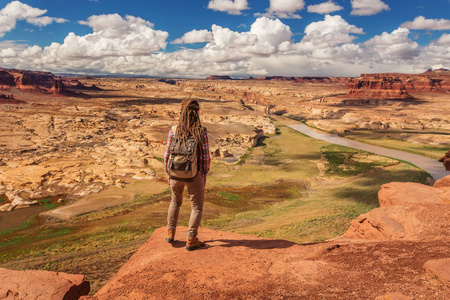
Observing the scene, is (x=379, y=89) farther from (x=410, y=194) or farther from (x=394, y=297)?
(x=394, y=297)

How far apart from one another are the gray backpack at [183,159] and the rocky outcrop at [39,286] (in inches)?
106

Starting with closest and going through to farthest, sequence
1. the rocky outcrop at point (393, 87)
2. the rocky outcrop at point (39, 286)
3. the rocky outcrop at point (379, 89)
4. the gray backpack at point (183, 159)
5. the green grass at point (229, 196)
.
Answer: the rocky outcrop at point (39, 286) < the gray backpack at point (183, 159) < the green grass at point (229, 196) < the rocky outcrop at point (379, 89) < the rocky outcrop at point (393, 87)

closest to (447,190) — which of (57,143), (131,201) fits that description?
(131,201)

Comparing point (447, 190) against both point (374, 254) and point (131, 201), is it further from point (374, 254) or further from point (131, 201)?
point (131, 201)

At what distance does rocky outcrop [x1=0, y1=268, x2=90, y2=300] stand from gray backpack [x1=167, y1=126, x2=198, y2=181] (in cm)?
270

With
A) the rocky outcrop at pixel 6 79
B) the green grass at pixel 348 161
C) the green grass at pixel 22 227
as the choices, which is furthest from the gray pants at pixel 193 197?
the rocky outcrop at pixel 6 79

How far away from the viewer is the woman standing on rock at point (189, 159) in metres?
5.25

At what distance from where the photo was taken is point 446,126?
243ft

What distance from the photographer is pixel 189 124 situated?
550cm

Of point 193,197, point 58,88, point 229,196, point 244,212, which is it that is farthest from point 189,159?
point 58,88

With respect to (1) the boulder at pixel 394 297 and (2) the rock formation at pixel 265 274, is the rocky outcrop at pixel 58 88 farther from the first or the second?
(1) the boulder at pixel 394 297

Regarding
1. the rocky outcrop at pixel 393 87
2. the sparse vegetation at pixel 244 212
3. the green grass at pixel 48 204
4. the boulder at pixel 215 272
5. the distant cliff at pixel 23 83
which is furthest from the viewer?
the rocky outcrop at pixel 393 87

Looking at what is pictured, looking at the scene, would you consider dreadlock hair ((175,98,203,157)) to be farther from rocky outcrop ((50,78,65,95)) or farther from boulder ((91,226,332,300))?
rocky outcrop ((50,78,65,95))

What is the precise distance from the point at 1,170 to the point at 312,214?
29314 mm
